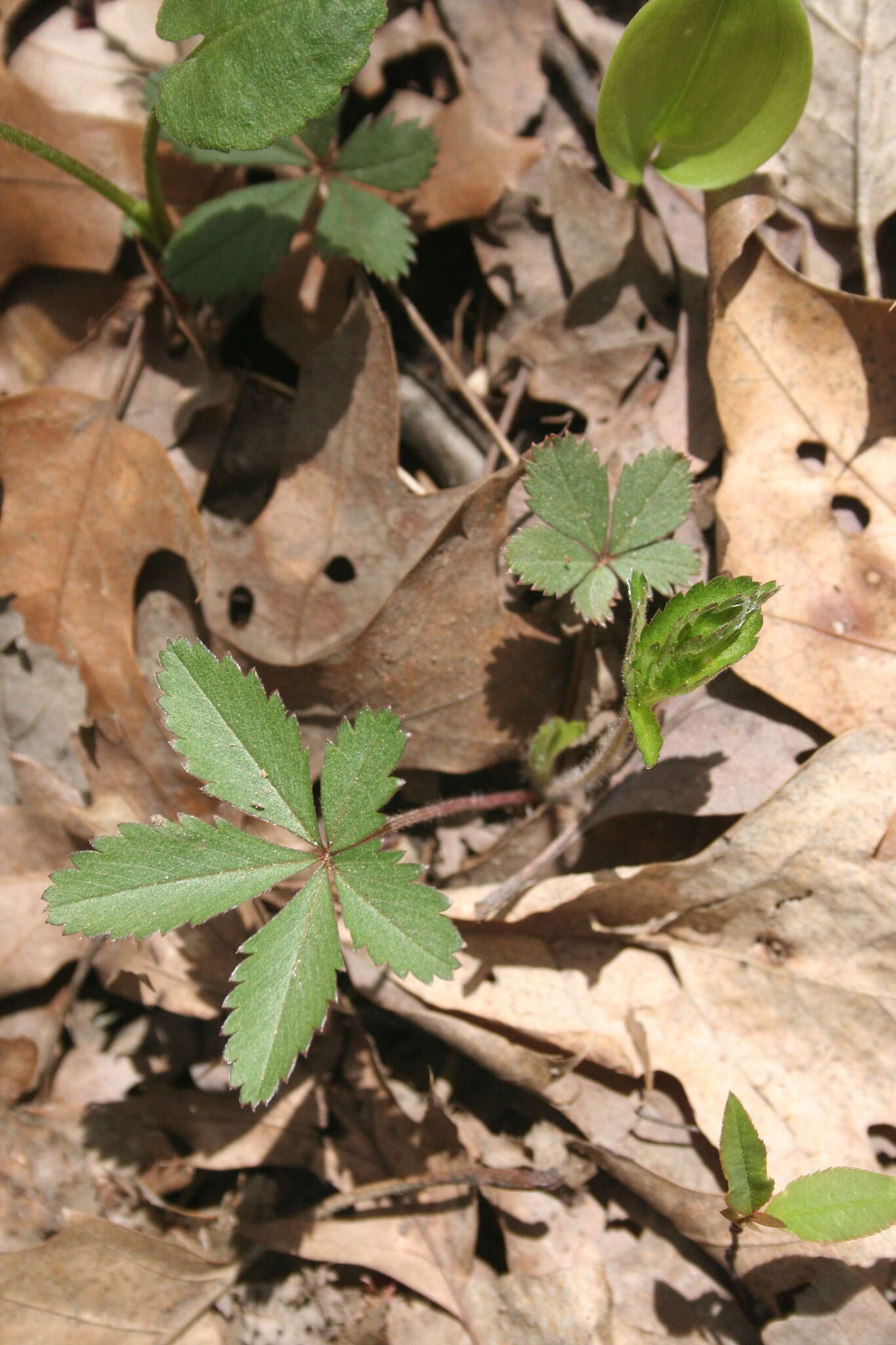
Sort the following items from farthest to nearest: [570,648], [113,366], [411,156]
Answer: [113,366], [411,156], [570,648]

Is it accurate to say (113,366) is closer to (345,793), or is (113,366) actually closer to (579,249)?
(579,249)

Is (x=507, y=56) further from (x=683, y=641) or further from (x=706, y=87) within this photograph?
(x=683, y=641)

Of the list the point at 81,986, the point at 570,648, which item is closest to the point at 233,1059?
the point at 81,986

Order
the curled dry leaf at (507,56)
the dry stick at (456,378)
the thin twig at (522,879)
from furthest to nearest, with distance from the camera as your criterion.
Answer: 1. the curled dry leaf at (507,56)
2. the dry stick at (456,378)
3. the thin twig at (522,879)

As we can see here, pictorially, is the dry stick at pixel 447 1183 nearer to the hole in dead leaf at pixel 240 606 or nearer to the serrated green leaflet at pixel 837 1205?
the serrated green leaflet at pixel 837 1205

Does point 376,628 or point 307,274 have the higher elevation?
point 307,274

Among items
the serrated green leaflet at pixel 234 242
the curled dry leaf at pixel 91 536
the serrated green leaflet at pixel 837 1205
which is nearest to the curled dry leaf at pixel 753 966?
the serrated green leaflet at pixel 837 1205

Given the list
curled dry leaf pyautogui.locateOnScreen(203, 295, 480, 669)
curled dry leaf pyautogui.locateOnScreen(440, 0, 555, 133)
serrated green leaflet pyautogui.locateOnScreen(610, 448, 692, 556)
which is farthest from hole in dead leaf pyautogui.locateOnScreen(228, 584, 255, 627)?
curled dry leaf pyautogui.locateOnScreen(440, 0, 555, 133)

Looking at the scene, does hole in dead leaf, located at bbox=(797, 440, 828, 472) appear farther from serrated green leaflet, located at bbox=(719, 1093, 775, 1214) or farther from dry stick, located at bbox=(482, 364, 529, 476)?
serrated green leaflet, located at bbox=(719, 1093, 775, 1214)
